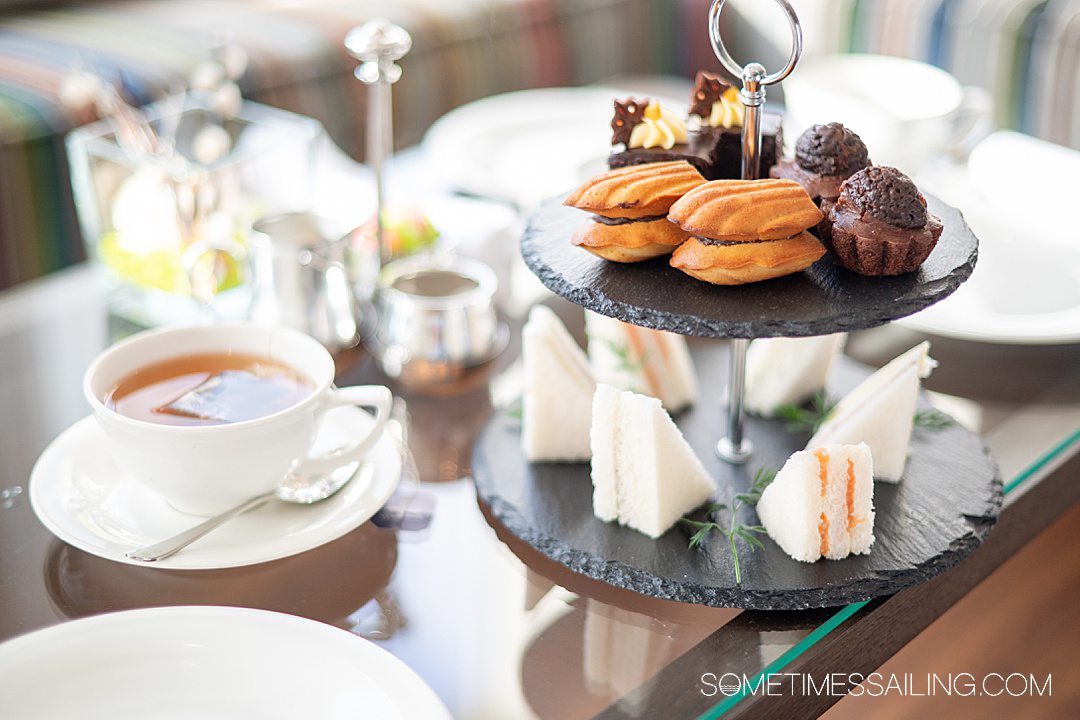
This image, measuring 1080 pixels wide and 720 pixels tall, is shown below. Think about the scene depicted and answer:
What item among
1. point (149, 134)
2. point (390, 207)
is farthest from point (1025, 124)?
point (149, 134)

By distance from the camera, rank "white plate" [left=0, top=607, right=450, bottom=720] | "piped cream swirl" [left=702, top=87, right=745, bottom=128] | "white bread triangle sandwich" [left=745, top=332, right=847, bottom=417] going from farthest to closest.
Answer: "white bread triangle sandwich" [left=745, top=332, right=847, bottom=417] < "piped cream swirl" [left=702, top=87, right=745, bottom=128] < "white plate" [left=0, top=607, right=450, bottom=720]

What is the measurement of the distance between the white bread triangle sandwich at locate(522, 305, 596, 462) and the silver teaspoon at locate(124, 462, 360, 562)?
153 mm

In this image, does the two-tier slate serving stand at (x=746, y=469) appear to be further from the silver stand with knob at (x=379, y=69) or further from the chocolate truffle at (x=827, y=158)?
the silver stand with knob at (x=379, y=69)

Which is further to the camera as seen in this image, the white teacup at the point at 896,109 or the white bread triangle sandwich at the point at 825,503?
the white teacup at the point at 896,109

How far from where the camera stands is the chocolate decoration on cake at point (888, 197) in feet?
2.47

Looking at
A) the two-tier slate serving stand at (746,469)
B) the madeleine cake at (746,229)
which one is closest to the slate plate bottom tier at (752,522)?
the two-tier slate serving stand at (746,469)

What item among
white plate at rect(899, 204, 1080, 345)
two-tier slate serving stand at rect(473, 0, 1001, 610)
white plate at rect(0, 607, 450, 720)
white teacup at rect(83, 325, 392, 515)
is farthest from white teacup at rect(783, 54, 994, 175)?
white plate at rect(0, 607, 450, 720)

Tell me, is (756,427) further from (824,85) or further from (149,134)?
(149,134)

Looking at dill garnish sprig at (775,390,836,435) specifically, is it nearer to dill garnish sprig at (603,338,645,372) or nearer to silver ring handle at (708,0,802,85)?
dill garnish sprig at (603,338,645,372)

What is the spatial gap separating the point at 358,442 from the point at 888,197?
43 cm

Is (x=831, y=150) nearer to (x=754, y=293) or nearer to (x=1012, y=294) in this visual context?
(x=754, y=293)

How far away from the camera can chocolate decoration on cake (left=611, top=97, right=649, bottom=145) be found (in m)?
0.87

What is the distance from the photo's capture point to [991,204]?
1359mm

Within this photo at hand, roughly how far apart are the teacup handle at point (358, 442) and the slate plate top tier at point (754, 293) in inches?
6.5
